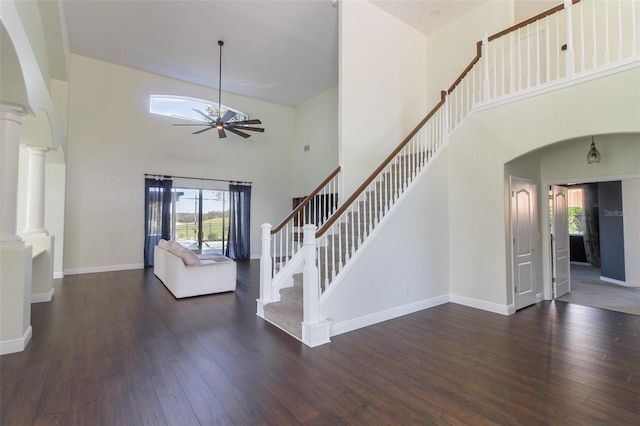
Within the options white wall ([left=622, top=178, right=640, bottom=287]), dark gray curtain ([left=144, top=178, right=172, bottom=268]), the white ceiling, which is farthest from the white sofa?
white wall ([left=622, top=178, right=640, bottom=287])

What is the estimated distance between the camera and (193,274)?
16.9ft

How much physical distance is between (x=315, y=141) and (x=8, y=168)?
7353 mm

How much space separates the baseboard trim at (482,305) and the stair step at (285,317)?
2695mm

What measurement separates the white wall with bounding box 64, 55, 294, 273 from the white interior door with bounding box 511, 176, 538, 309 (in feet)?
24.3

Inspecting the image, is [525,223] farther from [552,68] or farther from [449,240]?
[552,68]

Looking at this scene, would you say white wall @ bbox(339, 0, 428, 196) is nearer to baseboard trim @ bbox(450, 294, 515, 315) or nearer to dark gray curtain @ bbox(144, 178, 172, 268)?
baseboard trim @ bbox(450, 294, 515, 315)

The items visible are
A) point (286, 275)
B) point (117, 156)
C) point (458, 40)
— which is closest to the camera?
point (286, 275)

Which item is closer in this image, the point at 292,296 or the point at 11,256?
the point at 11,256

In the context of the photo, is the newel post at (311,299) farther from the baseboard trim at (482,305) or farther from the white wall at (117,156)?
the white wall at (117,156)

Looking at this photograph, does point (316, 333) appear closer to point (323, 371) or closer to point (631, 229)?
point (323, 371)

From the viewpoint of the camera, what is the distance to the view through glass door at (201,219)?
331 inches

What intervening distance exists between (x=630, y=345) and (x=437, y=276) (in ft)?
7.14

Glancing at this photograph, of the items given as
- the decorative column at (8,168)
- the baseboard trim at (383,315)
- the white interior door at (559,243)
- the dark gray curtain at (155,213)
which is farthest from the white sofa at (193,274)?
the white interior door at (559,243)

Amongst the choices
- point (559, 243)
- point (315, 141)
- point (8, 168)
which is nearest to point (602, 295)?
point (559, 243)
